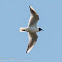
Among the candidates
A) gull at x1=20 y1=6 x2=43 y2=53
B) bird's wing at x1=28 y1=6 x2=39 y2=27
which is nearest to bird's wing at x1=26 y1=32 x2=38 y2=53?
gull at x1=20 y1=6 x2=43 y2=53

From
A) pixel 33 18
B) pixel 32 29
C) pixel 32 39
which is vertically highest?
pixel 33 18

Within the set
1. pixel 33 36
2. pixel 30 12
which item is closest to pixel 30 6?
pixel 30 12

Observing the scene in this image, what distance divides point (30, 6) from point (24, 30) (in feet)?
3.21

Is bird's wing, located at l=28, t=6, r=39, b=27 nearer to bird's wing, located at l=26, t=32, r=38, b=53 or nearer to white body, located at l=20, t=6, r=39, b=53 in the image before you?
white body, located at l=20, t=6, r=39, b=53

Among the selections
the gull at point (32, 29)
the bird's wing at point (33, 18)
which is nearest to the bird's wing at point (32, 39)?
the gull at point (32, 29)

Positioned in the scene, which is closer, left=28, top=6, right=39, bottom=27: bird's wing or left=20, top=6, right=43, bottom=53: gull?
left=28, top=6, right=39, bottom=27: bird's wing

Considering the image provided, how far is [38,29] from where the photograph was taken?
1988cm

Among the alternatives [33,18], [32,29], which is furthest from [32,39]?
[33,18]

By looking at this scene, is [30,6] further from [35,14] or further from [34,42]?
[34,42]

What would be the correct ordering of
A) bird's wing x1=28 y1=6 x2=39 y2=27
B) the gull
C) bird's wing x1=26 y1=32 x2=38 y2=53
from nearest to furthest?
bird's wing x1=28 y1=6 x2=39 y2=27
the gull
bird's wing x1=26 y1=32 x2=38 y2=53

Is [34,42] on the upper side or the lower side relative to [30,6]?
lower

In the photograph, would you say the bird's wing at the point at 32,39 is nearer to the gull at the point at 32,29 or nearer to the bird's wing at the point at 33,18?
the gull at the point at 32,29

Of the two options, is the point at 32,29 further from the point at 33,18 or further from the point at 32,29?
the point at 33,18

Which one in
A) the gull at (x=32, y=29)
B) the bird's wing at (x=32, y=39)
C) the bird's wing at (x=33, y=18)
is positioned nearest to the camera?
the bird's wing at (x=33, y=18)
